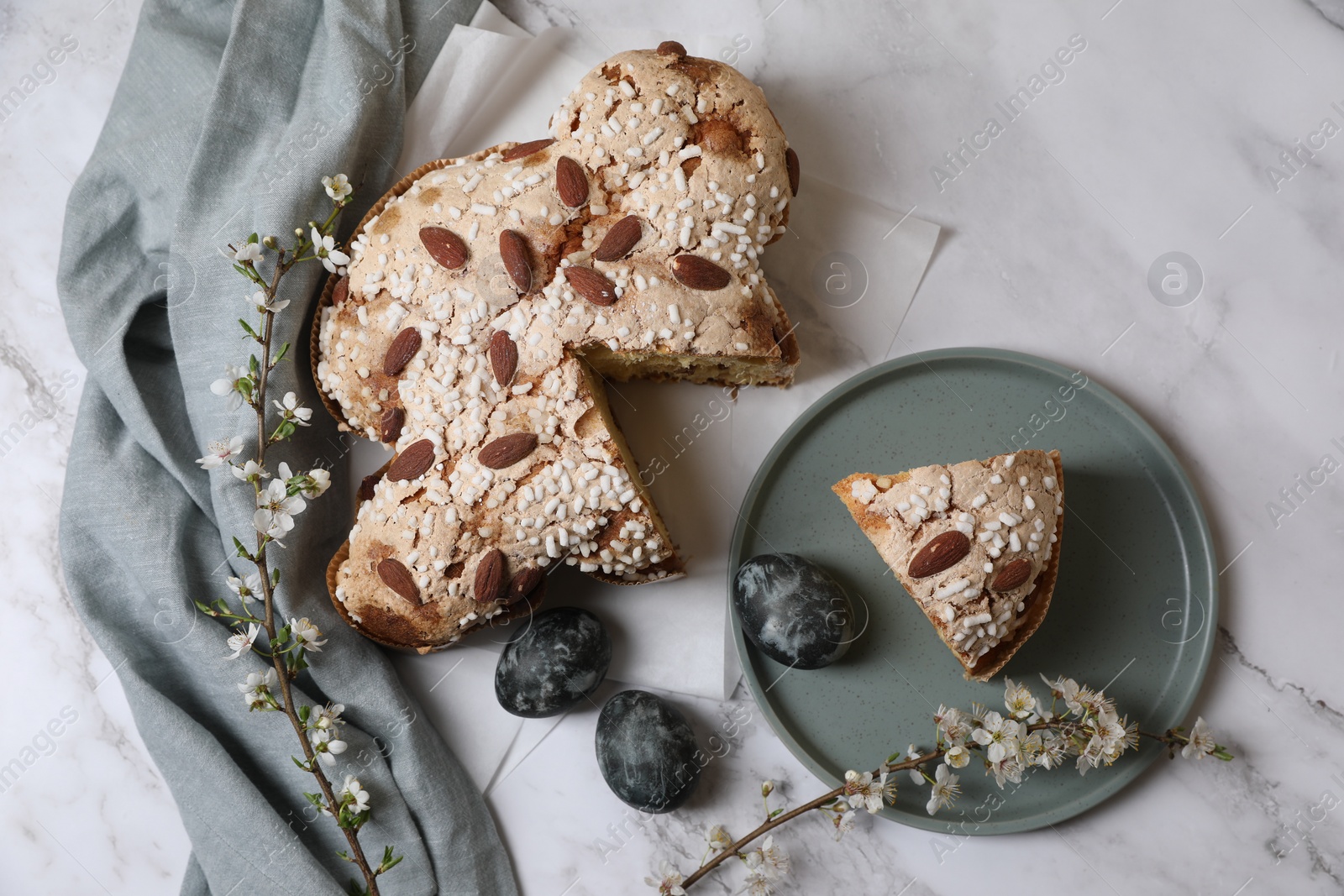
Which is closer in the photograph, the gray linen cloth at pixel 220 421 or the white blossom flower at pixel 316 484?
the white blossom flower at pixel 316 484

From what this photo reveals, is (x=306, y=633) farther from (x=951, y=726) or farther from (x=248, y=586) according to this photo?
(x=951, y=726)

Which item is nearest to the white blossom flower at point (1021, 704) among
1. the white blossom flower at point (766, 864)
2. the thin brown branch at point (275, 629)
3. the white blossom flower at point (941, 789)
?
the white blossom flower at point (941, 789)

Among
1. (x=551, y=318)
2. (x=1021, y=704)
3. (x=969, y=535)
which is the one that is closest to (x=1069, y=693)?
(x=1021, y=704)

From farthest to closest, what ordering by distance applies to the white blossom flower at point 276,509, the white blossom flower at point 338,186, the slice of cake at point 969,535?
the white blossom flower at point 338,186
the slice of cake at point 969,535
the white blossom flower at point 276,509

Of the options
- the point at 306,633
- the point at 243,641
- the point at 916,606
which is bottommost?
the point at 243,641

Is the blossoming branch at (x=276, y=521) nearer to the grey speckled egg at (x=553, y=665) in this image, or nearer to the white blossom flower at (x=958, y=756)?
the grey speckled egg at (x=553, y=665)

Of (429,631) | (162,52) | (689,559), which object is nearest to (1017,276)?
(689,559)
